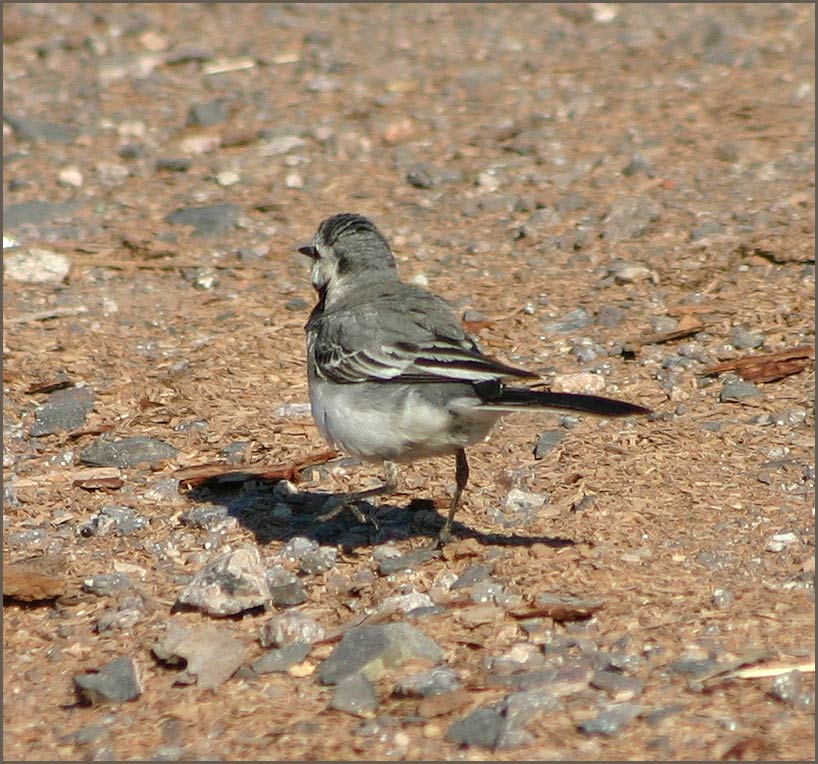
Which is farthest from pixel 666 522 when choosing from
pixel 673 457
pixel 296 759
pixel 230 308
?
pixel 230 308

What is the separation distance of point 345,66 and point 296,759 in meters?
9.63

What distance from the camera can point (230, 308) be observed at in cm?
872

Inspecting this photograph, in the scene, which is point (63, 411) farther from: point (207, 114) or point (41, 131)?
point (207, 114)

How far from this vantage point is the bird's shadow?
20.6 ft

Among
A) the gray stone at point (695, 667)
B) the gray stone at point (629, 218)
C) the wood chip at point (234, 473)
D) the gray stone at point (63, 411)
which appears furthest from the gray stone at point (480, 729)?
the gray stone at point (629, 218)

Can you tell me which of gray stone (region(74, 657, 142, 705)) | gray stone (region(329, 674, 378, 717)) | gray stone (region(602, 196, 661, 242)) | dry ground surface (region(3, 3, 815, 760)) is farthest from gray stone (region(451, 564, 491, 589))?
gray stone (region(602, 196, 661, 242))

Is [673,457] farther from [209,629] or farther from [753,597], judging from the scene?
[209,629]

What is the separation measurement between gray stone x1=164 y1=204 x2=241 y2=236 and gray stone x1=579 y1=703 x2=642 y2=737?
19.9 feet

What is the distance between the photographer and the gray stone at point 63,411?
7359 mm

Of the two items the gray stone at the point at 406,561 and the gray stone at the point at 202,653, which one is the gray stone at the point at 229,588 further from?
the gray stone at the point at 406,561

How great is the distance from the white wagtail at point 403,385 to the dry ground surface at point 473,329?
1.56 ft

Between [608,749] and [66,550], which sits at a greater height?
[608,749]

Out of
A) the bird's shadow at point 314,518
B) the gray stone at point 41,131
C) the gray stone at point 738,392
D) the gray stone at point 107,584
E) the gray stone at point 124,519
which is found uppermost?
the gray stone at point 41,131

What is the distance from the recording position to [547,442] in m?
6.87
